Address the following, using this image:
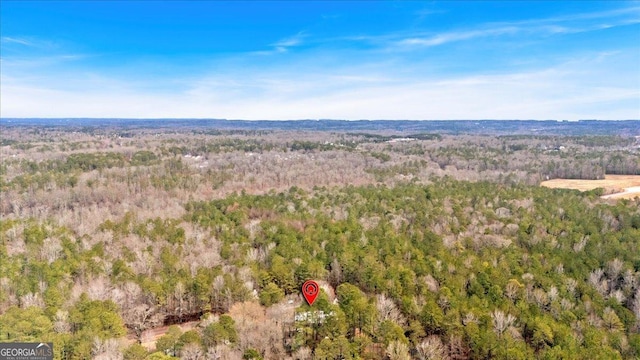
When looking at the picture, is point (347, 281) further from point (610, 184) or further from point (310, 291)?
point (610, 184)

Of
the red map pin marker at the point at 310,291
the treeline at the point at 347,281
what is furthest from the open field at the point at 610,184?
the red map pin marker at the point at 310,291

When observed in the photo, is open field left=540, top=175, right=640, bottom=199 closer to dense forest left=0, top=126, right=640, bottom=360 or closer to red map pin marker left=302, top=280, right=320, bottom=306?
dense forest left=0, top=126, right=640, bottom=360

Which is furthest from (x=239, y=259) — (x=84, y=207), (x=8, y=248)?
(x=84, y=207)

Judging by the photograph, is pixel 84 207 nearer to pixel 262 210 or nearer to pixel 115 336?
pixel 262 210

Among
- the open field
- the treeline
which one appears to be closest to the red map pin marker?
the treeline

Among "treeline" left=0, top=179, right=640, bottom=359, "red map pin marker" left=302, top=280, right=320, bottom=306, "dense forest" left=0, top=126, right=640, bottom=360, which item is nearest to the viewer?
"treeline" left=0, top=179, right=640, bottom=359

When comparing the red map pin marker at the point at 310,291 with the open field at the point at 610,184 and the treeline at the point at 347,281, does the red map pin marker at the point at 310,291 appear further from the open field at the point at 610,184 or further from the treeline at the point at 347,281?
the open field at the point at 610,184
